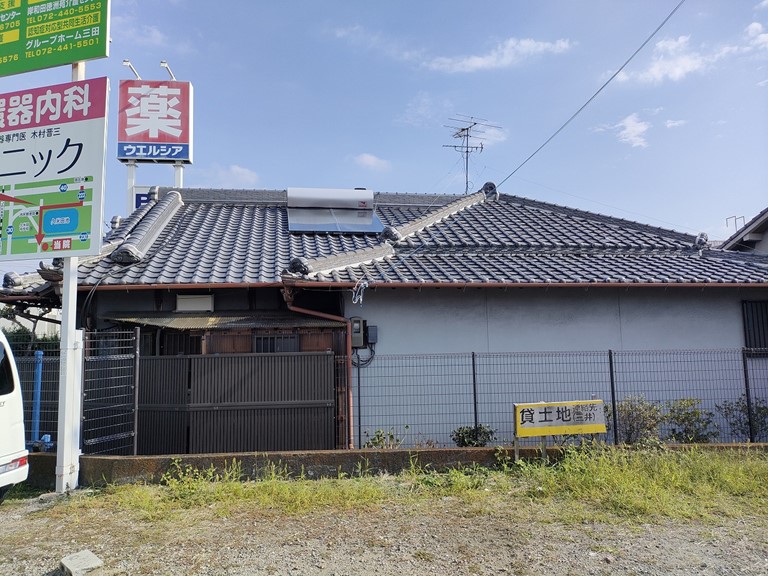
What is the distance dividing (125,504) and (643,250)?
382 inches

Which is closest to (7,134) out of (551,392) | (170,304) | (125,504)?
(170,304)

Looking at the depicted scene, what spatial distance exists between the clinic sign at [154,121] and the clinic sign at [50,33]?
9.78 metres

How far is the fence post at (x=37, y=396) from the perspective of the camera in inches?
290

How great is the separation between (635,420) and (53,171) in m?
8.74

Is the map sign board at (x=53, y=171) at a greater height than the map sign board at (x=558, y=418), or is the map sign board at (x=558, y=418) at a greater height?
the map sign board at (x=53, y=171)

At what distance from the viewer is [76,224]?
6586 mm

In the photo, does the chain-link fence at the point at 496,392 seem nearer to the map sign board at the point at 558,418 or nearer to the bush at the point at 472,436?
the bush at the point at 472,436

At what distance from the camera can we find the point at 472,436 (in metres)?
8.01

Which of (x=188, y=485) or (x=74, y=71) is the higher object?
(x=74, y=71)

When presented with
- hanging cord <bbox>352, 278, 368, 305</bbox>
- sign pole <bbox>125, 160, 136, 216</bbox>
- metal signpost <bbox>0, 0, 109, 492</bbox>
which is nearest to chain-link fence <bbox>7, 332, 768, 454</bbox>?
metal signpost <bbox>0, 0, 109, 492</bbox>

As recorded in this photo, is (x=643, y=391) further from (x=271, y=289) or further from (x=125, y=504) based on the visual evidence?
(x=125, y=504)

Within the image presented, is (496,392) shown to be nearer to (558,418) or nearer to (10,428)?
(558,418)

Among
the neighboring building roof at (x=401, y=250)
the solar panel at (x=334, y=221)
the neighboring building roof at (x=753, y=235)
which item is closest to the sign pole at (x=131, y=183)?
the neighboring building roof at (x=401, y=250)

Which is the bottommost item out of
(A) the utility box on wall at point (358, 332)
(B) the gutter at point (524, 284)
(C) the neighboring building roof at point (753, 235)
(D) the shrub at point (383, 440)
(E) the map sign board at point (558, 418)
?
(D) the shrub at point (383, 440)
